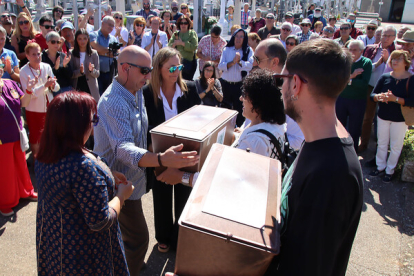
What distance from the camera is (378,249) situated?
3.50m

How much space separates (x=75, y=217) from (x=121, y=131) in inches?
28.5

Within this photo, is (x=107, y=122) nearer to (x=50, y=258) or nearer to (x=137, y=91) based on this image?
(x=137, y=91)

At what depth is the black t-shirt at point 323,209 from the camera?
108 centimetres

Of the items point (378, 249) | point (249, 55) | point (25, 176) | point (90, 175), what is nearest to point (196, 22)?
point (249, 55)

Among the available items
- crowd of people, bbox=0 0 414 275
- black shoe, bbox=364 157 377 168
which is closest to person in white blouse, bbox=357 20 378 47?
crowd of people, bbox=0 0 414 275

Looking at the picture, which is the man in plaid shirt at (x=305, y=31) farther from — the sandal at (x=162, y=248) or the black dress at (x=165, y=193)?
the sandal at (x=162, y=248)

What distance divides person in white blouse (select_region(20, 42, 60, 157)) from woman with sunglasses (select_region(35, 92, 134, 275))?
117 inches

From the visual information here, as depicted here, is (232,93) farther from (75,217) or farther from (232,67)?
(75,217)

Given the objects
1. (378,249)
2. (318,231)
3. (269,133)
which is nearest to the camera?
(318,231)

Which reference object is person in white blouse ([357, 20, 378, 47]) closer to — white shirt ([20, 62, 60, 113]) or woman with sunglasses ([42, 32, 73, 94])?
woman with sunglasses ([42, 32, 73, 94])

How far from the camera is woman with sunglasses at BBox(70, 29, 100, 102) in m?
5.37

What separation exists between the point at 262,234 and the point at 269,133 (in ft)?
3.21

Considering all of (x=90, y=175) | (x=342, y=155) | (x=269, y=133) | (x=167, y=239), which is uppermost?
(x=342, y=155)

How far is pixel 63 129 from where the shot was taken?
1.70 meters
